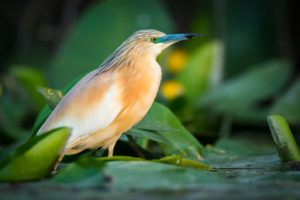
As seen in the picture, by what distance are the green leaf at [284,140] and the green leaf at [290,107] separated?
1227 millimetres

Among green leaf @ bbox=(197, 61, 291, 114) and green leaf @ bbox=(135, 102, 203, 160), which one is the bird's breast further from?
green leaf @ bbox=(197, 61, 291, 114)

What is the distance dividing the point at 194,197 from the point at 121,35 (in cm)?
255

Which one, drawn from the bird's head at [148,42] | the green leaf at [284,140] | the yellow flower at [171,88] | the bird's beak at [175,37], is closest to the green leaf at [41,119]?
the bird's head at [148,42]

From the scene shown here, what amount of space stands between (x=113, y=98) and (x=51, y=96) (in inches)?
15.1

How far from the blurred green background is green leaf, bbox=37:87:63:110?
0.04 ft

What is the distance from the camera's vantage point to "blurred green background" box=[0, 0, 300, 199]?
1524 mm

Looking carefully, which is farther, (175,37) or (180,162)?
(175,37)

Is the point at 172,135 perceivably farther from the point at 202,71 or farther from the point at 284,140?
the point at 202,71

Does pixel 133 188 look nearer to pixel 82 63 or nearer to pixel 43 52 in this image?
pixel 82 63

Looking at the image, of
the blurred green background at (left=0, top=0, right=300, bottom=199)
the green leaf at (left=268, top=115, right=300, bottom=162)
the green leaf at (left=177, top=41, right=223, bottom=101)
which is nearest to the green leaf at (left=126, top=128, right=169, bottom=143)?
the blurred green background at (left=0, top=0, right=300, bottom=199)

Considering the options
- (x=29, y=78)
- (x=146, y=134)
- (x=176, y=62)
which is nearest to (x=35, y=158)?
(x=146, y=134)

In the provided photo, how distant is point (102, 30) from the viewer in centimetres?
375

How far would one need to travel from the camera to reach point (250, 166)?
1891 millimetres

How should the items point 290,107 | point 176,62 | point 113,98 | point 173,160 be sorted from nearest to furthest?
point 173,160 < point 113,98 < point 290,107 < point 176,62
